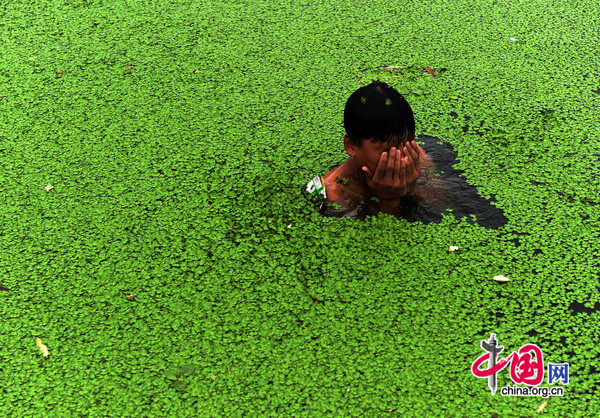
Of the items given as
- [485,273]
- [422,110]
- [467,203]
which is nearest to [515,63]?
[422,110]

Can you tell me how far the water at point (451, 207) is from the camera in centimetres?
202

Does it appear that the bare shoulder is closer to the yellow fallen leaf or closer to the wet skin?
the wet skin

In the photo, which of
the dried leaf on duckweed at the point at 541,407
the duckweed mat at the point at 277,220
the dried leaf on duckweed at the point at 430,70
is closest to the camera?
the dried leaf on duckweed at the point at 541,407

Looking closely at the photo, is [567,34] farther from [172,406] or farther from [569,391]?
[172,406]

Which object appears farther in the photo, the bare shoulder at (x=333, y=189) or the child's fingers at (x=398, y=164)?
the bare shoulder at (x=333, y=189)

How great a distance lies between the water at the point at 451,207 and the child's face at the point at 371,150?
0.56ft

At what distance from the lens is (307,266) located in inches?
73.7

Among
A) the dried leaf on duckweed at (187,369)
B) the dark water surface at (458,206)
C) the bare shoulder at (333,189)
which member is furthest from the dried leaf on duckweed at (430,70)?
the dried leaf on duckweed at (187,369)

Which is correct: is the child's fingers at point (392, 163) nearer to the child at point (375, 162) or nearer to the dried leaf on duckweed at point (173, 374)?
the child at point (375, 162)

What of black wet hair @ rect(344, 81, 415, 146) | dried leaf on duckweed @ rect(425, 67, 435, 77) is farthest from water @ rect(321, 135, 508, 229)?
dried leaf on duckweed @ rect(425, 67, 435, 77)

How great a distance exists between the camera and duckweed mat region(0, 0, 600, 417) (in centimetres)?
159

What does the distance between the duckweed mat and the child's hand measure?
0.40ft

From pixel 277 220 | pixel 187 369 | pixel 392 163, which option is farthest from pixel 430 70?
pixel 187 369

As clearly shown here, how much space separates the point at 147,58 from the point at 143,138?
0.61 meters
